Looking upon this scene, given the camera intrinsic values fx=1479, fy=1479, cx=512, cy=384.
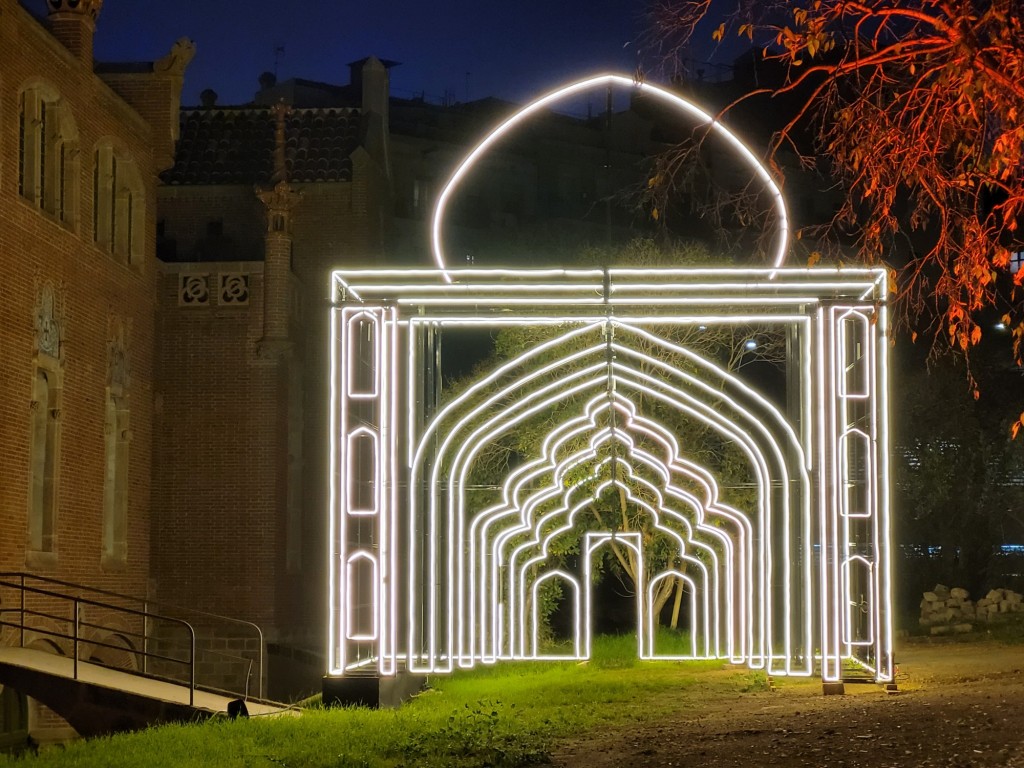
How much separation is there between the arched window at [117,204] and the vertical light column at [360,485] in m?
7.59

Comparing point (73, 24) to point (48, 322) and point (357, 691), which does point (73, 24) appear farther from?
point (357, 691)

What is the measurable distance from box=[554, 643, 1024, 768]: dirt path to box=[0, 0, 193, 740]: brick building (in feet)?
28.1

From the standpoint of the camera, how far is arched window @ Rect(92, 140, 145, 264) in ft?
68.6

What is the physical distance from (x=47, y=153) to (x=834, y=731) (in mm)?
13098

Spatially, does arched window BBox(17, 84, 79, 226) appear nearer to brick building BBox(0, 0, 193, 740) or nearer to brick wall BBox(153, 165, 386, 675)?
brick building BBox(0, 0, 193, 740)

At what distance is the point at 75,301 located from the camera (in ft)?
64.1

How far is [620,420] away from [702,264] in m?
3.15

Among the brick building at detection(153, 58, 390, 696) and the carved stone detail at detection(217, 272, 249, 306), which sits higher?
the carved stone detail at detection(217, 272, 249, 306)

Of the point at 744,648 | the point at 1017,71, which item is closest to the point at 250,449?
the point at 744,648

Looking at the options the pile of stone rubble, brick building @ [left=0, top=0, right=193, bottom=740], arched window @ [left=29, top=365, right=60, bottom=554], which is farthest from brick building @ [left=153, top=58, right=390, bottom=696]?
the pile of stone rubble

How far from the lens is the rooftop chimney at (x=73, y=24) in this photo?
781 inches

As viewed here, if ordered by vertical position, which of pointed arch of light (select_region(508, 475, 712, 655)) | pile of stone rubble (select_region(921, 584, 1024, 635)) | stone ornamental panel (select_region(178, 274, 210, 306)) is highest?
stone ornamental panel (select_region(178, 274, 210, 306))

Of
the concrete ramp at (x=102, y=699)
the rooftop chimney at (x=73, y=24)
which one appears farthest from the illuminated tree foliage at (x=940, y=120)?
the rooftop chimney at (x=73, y=24)

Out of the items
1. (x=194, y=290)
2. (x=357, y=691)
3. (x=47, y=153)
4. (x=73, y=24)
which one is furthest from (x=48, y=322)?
(x=357, y=691)
